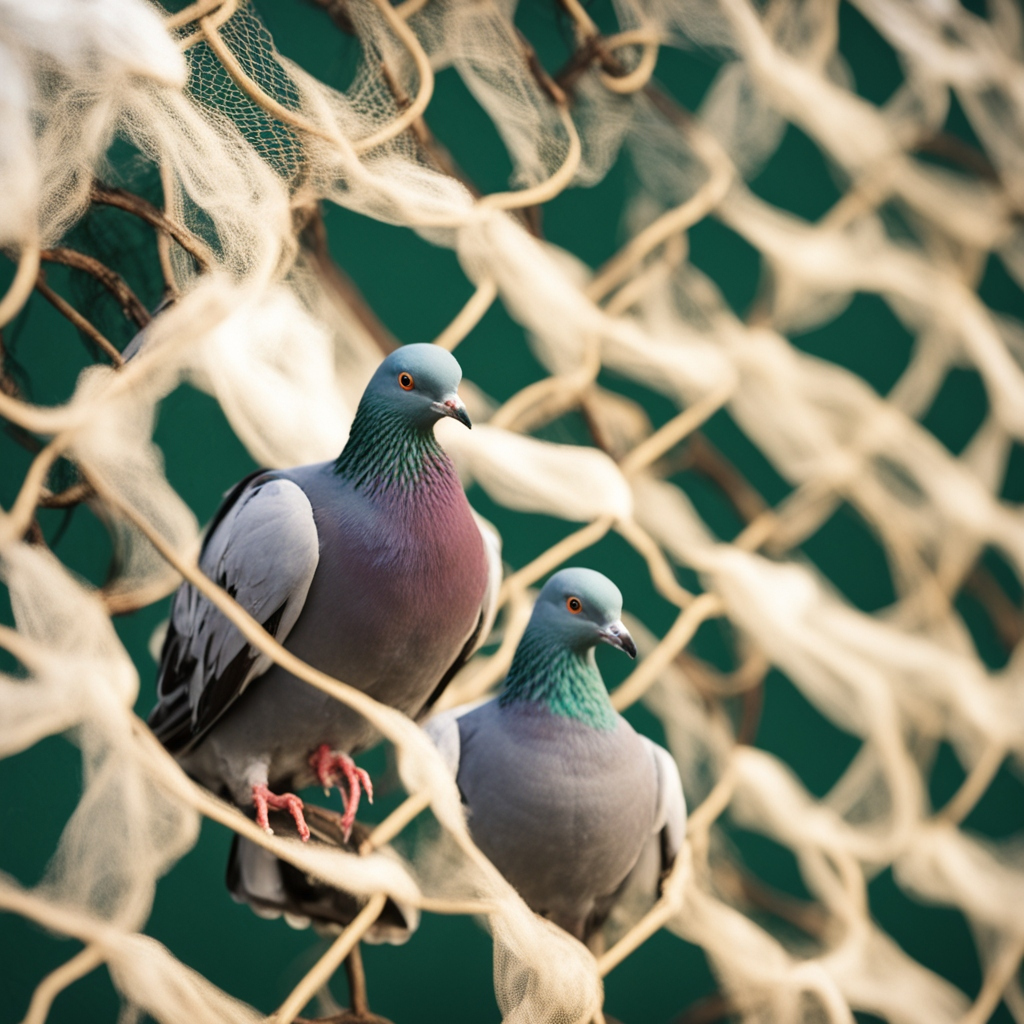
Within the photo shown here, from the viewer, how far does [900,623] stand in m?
1.10

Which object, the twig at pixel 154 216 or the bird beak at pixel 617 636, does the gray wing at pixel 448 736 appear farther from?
the twig at pixel 154 216

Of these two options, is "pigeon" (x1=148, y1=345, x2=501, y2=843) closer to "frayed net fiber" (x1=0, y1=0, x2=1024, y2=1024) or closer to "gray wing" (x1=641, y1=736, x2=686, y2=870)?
"frayed net fiber" (x1=0, y1=0, x2=1024, y2=1024)

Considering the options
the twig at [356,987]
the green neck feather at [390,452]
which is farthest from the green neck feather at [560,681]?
the twig at [356,987]

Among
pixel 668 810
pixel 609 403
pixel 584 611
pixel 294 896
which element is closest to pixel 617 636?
pixel 584 611

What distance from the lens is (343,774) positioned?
61 cm

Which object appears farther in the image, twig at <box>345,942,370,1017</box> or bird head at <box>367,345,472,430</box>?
twig at <box>345,942,370,1017</box>

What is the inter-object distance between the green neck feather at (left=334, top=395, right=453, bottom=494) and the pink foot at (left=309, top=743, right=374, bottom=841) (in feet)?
0.49

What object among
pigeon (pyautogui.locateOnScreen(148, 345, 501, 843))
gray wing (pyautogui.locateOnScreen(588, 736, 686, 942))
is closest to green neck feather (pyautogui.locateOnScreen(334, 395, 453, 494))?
pigeon (pyautogui.locateOnScreen(148, 345, 501, 843))

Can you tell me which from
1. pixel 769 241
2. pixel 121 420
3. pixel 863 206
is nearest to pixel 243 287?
pixel 121 420

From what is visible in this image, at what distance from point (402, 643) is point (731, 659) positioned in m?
0.69

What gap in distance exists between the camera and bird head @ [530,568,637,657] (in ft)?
1.86

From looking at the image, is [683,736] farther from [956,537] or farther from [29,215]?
[29,215]

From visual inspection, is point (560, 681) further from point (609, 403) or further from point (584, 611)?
point (609, 403)

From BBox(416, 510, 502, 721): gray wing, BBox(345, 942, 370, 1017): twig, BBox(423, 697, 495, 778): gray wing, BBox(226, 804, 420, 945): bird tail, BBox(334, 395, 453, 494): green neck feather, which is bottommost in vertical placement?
BBox(345, 942, 370, 1017): twig
